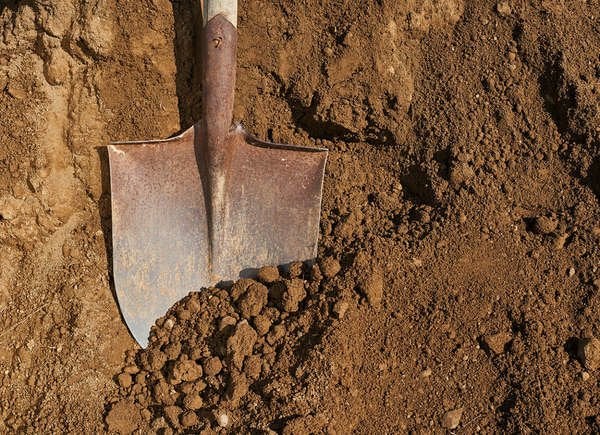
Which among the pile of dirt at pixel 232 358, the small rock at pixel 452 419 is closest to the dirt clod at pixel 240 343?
the pile of dirt at pixel 232 358

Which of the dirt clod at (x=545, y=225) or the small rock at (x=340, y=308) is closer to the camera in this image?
the small rock at (x=340, y=308)

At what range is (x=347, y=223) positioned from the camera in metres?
2.59

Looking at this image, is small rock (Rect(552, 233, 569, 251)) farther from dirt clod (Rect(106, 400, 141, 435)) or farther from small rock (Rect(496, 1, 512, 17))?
dirt clod (Rect(106, 400, 141, 435))

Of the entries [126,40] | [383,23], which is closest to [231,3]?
[126,40]

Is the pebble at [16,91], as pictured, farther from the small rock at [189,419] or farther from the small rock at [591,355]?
the small rock at [591,355]

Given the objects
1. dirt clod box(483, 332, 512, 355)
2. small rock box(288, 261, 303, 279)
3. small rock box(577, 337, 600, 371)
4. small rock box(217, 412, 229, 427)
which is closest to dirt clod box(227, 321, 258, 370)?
small rock box(217, 412, 229, 427)

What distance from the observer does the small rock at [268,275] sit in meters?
2.51

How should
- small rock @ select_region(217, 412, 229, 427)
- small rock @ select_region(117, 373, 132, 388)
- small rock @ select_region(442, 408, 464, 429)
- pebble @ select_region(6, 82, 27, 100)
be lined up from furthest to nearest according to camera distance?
pebble @ select_region(6, 82, 27, 100) < small rock @ select_region(117, 373, 132, 388) < small rock @ select_region(217, 412, 229, 427) < small rock @ select_region(442, 408, 464, 429)

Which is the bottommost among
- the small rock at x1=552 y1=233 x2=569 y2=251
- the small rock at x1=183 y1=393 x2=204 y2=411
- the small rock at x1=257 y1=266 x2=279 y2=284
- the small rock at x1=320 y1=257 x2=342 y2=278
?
the small rock at x1=183 y1=393 x2=204 y2=411

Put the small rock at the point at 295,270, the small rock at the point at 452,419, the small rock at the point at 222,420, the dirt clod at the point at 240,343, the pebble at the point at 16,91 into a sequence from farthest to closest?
the pebble at the point at 16,91 → the small rock at the point at 295,270 → the dirt clod at the point at 240,343 → the small rock at the point at 222,420 → the small rock at the point at 452,419

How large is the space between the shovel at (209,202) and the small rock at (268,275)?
80mm

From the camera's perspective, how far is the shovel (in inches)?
101

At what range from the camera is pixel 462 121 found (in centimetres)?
256

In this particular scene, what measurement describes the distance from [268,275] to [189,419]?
25.3 inches
